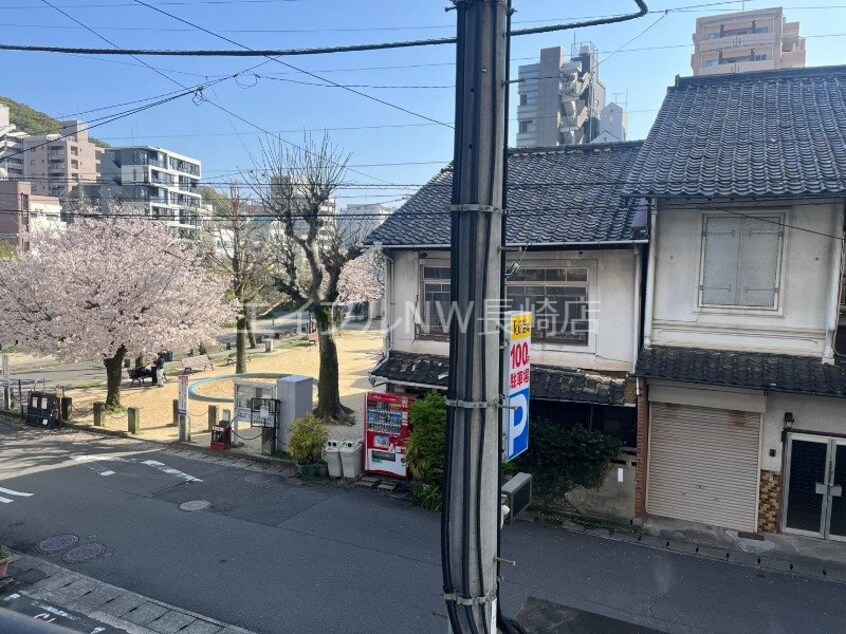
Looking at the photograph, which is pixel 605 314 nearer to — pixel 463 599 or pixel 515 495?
pixel 515 495

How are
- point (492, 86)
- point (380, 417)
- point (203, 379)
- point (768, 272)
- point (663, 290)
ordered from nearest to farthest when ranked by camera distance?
point (492, 86), point (768, 272), point (663, 290), point (380, 417), point (203, 379)

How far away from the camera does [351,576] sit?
9570mm

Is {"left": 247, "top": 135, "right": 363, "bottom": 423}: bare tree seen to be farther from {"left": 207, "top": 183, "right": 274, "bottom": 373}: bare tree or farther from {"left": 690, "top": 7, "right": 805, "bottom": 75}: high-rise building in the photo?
{"left": 690, "top": 7, "right": 805, "bottom": 75}: high-rise building

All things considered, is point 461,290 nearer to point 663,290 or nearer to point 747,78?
point 663,290

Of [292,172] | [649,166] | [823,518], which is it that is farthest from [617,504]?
[292,172]

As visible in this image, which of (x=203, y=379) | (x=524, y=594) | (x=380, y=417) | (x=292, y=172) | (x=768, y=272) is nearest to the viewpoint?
(x=524, y=594)

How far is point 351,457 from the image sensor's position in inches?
549

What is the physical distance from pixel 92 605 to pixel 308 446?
6.09 metres

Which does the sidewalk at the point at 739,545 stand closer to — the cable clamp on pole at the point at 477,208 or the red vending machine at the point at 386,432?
the red vending machine at the point at 386,432

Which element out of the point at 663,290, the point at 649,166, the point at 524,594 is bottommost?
the point at 524,594

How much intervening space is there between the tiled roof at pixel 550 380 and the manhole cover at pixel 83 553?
6091 millimetres

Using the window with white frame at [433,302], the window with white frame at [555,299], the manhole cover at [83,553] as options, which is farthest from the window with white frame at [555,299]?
the manhole cover at [83,553]

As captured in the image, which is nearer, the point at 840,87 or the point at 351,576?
the point at 351,576

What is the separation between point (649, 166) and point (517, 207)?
3171 mm
